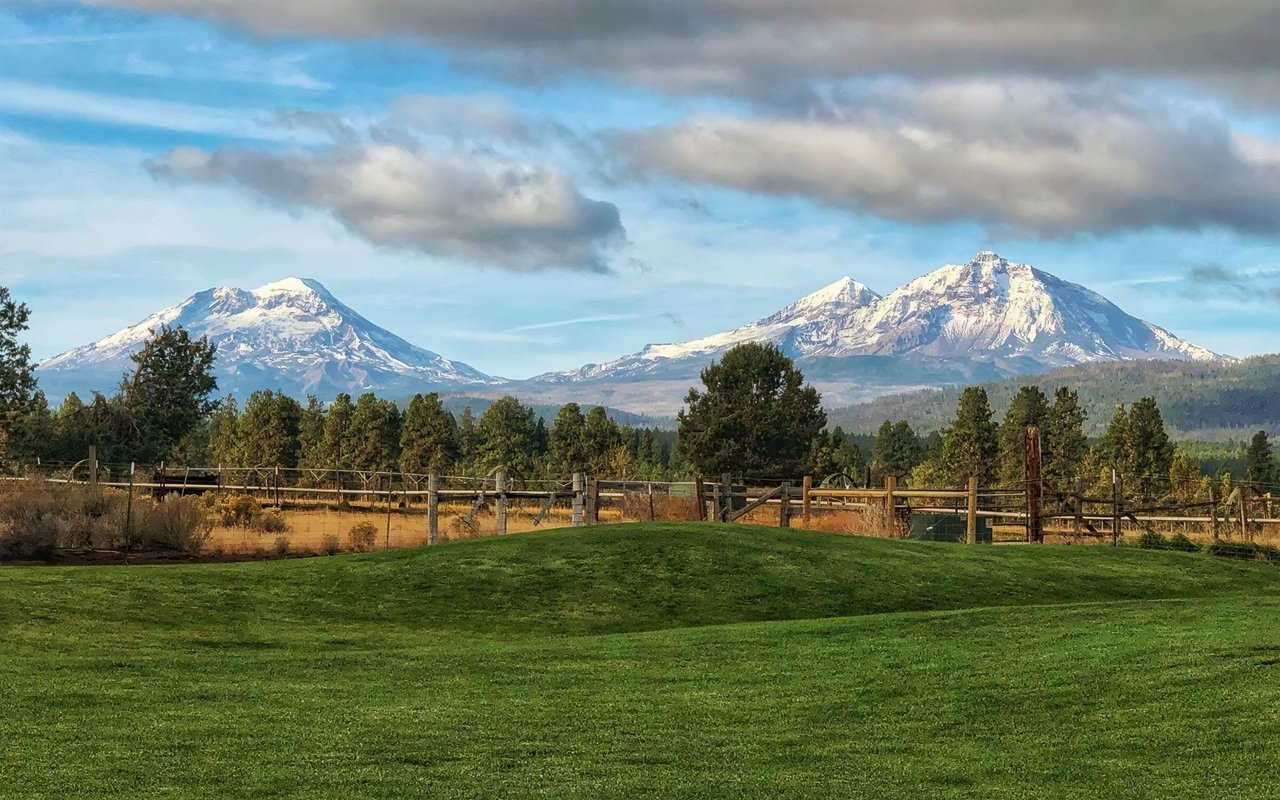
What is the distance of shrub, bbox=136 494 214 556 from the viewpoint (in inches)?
1241

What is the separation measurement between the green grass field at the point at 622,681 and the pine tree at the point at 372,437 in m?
71.9

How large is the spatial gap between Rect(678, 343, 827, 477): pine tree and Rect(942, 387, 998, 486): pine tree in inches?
455

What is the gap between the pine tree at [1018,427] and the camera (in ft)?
276

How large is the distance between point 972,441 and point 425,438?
36889mm

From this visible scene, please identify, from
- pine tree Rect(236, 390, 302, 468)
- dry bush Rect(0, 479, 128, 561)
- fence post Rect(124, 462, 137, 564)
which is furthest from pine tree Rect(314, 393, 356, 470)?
fence post Rect(124, 462, 137, 564)

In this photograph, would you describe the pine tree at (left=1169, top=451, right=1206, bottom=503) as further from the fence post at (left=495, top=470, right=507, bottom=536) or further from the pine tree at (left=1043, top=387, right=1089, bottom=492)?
the fence post at (left=495, top=470, right=507, bottom=536)

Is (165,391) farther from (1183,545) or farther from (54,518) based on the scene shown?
(1183,545)

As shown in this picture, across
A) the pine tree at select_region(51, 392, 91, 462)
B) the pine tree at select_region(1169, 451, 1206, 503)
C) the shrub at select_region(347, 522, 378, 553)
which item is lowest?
the shrub at select_region(347, 522, 378, 553)

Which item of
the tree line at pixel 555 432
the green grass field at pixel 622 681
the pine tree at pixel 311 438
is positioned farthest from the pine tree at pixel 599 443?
the green grass field at pixel 622 681

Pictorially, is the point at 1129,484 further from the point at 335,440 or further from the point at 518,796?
the point at 518,796

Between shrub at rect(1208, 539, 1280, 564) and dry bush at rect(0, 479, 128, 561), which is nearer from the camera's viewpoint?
dry bush at rect(0, 479, 128, 561)

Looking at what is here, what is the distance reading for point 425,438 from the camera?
9456cm

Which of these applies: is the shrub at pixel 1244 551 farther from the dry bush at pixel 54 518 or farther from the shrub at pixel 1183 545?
the dry bush at pixel 54 518

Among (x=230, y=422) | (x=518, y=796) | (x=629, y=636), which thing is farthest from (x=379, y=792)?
(x=230, y=422)
